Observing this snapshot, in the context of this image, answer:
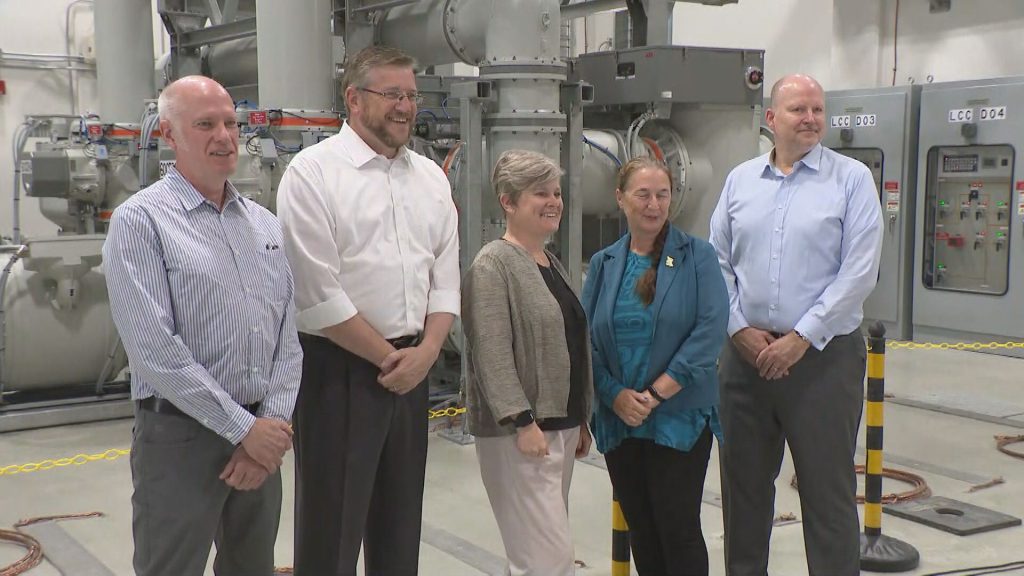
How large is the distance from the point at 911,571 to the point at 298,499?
8.78ft

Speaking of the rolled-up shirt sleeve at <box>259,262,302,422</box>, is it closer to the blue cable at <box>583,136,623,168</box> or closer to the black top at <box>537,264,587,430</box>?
the black top at <box>537,264,587,430</box>

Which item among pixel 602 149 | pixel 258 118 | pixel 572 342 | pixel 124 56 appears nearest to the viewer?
pixel 572 342

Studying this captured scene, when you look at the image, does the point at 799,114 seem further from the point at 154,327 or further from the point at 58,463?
the point at 58,463

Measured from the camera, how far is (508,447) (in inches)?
122

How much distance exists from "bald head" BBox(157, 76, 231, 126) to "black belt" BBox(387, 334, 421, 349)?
833 mm

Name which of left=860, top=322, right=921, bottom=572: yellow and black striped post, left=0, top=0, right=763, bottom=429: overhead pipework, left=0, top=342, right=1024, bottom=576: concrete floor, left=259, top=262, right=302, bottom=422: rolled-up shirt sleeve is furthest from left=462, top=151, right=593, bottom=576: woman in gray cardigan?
left=0, top=0, right=763, bottom=429: overhead pipework

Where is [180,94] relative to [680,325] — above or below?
above

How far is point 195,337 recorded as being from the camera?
267 cm

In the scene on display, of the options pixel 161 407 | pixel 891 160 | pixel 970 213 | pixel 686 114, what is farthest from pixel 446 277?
pixel 891 160

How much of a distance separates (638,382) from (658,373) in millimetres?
68

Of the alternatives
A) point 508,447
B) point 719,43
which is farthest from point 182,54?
point 508,447

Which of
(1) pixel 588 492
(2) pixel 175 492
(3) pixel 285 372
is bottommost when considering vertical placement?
(1) pixel 588 492

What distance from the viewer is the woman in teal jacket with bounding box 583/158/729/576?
10.6 feet

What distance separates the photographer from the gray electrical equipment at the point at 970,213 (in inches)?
364
